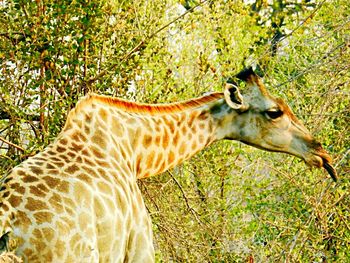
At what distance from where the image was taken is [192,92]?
34.9 ft

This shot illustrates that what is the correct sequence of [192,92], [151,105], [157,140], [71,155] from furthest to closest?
[192,92] → [151,105] → [157,140] → [71,155]

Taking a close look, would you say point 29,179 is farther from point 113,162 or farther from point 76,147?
point 113,162

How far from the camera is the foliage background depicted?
28.7ft

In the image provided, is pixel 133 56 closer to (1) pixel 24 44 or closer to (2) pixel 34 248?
(1) pixel 24 44

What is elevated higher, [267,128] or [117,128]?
[117,128]

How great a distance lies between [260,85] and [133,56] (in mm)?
2311

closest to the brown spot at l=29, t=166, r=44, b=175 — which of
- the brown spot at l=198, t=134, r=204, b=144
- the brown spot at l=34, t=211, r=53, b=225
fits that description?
the brown spot at l=34, t=211, r=53, b=225

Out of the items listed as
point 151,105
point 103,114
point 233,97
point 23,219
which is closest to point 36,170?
point 23,219

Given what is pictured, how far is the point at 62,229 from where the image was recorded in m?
5.61

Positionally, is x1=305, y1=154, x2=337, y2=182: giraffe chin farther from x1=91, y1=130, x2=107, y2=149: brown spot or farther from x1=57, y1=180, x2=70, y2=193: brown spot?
x1=57, y1=180, x2=70, y2=193: brown spot

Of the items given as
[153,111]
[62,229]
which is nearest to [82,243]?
[62,229]

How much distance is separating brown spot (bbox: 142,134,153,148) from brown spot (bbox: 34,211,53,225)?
1.36 m

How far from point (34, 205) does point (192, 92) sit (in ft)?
16.9

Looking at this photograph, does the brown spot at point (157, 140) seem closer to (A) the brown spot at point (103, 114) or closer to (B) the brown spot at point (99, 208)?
(A) the brown spot at point (103, 114)
